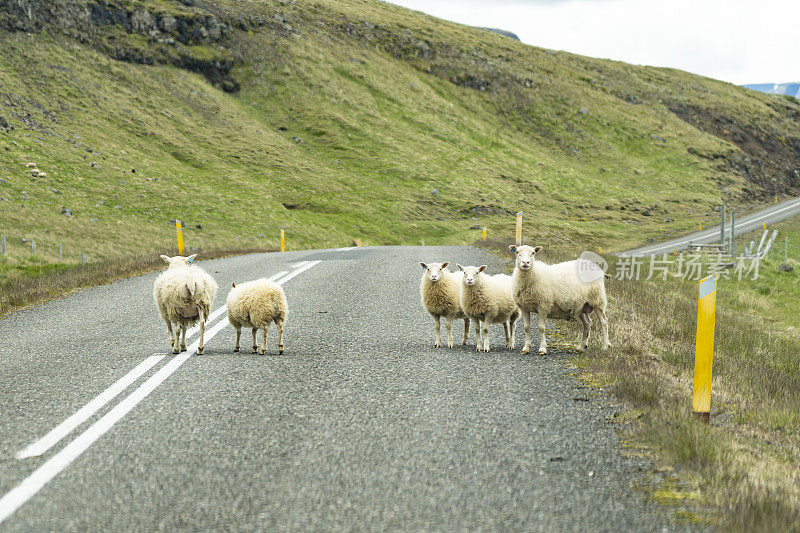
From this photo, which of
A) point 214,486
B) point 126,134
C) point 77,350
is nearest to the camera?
point 214,486

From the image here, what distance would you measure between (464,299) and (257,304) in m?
2.37

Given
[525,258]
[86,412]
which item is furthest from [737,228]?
[86,412]

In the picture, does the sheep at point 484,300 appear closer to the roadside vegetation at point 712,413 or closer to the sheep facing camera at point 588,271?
the sheep facing camera at point 588,271

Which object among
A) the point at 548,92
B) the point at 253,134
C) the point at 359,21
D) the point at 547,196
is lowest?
the point at 547,196

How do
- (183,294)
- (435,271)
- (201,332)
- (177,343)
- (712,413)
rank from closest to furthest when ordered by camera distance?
1. (712,413)
2. (183,294)
3. (201,332)
4. (177,343)
5. (435,271)

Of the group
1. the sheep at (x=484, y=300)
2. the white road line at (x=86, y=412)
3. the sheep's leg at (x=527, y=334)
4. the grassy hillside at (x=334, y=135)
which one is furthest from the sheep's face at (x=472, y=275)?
the grassy hillside at (x=334, y=135)

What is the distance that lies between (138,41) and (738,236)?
2040 inches

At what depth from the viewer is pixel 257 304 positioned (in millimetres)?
7465

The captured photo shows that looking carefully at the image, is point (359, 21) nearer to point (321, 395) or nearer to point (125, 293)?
A: point (125, 293)

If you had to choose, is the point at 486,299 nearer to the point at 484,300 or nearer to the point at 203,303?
the point at 484,300

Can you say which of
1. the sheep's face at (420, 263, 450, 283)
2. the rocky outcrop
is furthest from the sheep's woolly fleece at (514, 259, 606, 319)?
the rocky outcrop

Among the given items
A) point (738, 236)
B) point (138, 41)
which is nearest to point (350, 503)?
point (738, 236)

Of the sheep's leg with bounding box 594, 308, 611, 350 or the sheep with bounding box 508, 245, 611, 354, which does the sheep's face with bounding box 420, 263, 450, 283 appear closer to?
the sheep with bounding box 508, 245, 611, 354

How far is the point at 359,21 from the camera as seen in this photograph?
3137 inches
